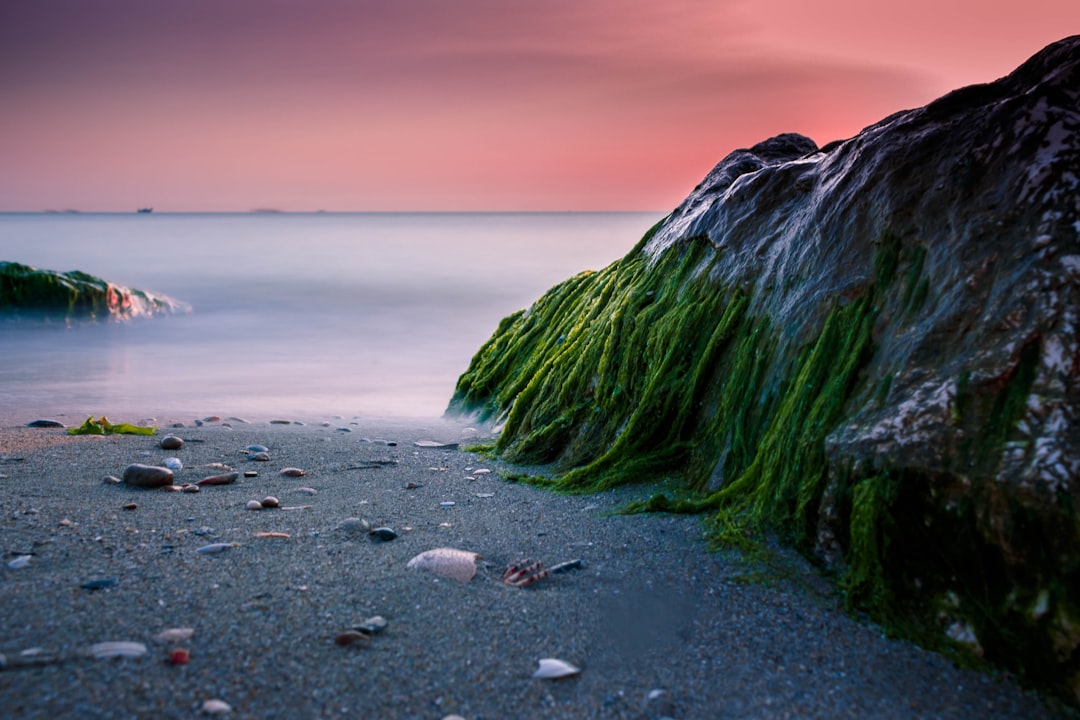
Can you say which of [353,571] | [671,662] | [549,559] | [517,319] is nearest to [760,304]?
[549,559]

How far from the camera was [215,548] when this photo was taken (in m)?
2.91

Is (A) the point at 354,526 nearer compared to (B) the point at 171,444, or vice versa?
(A) the point at 354,526

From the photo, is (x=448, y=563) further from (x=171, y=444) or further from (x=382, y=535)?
(x=171, y=444)

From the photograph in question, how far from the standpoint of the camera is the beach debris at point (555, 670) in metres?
2.12

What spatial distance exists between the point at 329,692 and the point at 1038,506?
1.90 metres

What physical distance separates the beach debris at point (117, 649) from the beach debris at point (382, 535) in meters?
1.11

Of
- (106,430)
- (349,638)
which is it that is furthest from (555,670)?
(106,430)

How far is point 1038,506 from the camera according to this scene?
A: 205 centimetres

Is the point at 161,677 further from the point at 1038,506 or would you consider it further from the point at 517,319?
the point at 517,319

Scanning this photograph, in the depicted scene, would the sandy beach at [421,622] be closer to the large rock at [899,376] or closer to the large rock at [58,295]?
the large rock at [899,376]

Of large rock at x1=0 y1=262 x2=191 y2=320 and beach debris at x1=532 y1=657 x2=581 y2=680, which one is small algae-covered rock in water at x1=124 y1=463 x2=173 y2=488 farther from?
large rock at x1=0 y1=262 x2=191 y2=320

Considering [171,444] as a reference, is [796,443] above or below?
above

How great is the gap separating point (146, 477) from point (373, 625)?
2.13 m

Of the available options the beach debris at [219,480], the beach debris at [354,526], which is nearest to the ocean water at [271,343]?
the beach debris at [219,480]
